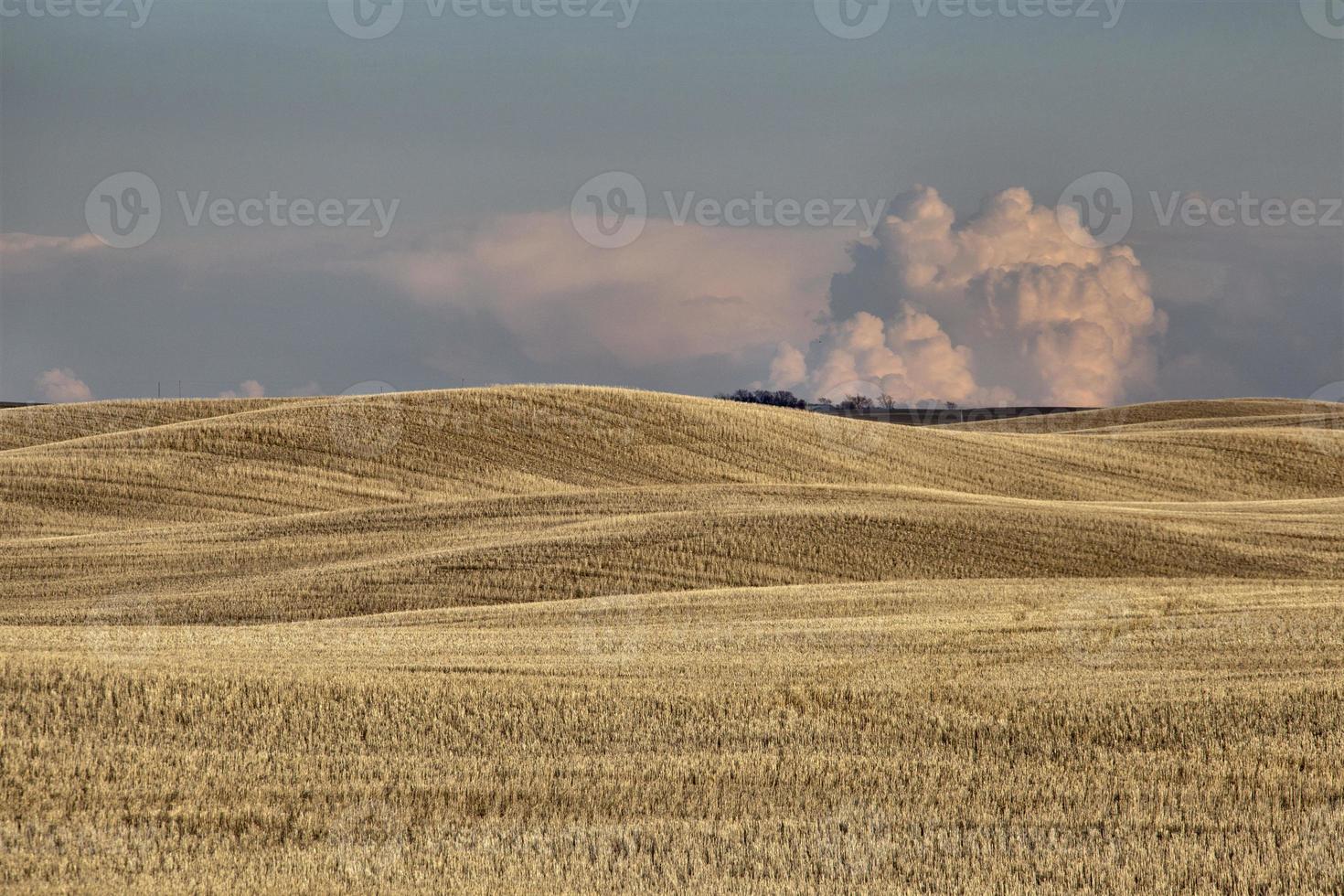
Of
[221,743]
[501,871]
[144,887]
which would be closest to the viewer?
[144,887]

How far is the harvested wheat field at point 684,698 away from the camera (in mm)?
9812

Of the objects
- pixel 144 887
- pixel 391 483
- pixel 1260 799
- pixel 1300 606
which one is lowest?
pixel 144 887

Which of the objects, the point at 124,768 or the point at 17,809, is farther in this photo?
the point at 124,768

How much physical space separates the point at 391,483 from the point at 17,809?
119 ft

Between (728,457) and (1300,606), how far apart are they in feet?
98.9

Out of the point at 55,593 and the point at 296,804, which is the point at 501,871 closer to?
the point at 296,804

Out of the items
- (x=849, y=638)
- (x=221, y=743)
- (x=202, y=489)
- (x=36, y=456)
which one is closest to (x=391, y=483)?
(x=202, y=489)

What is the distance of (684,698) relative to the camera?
14031 millimetres

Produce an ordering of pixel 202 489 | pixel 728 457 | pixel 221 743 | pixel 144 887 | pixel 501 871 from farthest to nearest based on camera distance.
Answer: pixel 728 457, pixel 202 489, pixel 221 743, pixel 501 871, pixel 144 887

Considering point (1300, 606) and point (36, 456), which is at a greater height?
point (36, 456)

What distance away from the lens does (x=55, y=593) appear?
2858 cm

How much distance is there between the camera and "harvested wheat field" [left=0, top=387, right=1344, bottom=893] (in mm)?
9812

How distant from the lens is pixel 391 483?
46.3m

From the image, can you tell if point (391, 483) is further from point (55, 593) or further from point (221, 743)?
point (221, 743)
